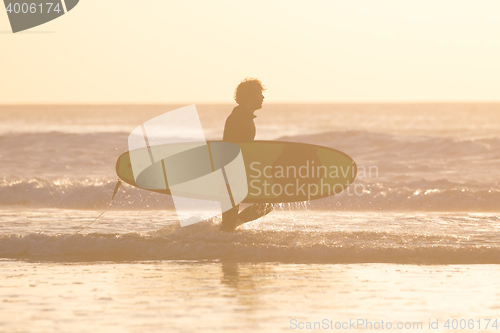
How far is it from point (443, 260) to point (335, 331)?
2693 millimetres

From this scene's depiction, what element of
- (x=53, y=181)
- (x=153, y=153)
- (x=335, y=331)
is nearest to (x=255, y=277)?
(x=335, y=331)

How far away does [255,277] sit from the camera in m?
5.89

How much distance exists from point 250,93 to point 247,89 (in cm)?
7

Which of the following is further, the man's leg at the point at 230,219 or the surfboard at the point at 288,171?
the surfboard at the point at 288,171

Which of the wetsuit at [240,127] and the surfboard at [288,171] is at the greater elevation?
the wetsuit at [240,127]

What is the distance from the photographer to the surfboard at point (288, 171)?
25.8 ft

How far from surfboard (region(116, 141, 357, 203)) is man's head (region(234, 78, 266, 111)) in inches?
24.1

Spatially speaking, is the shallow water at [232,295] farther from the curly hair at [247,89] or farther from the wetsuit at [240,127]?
the curly hair at [247,89]

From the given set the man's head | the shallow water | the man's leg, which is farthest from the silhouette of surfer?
the shallow water

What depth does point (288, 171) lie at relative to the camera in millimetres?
8094

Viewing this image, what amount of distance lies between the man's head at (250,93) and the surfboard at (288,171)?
0.61 metres

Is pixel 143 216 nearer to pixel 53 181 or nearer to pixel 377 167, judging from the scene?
pixel 53 181

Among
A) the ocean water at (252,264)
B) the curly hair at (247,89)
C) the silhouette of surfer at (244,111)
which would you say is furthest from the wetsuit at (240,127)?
the ocean water at (252,264)

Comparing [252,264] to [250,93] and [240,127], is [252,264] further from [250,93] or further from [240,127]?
[250,93]
